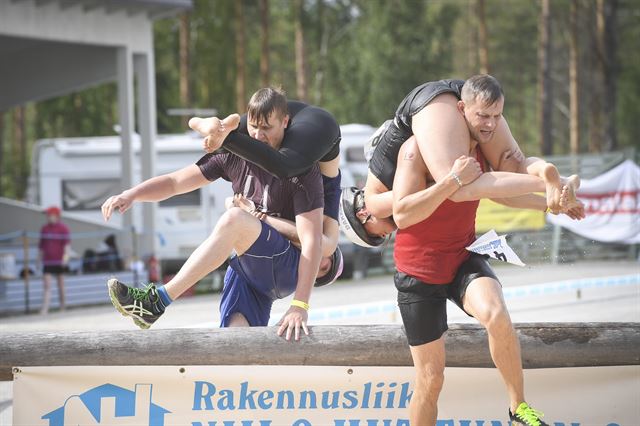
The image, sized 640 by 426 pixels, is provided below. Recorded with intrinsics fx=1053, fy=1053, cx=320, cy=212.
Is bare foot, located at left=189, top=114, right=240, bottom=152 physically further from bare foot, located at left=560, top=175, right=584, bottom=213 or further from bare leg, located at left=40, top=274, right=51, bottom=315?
bare leg, located at left=40, top=274, right=51, bottom=315

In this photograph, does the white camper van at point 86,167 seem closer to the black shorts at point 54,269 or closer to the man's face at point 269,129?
the black shorts at point 54,269

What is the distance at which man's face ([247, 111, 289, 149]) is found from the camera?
5215mm

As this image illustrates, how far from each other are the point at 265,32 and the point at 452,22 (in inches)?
424

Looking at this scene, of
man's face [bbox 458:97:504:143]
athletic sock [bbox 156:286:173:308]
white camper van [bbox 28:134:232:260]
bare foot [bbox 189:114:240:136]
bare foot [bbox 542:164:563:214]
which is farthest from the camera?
white camper van [bbox 28:134:232:260]

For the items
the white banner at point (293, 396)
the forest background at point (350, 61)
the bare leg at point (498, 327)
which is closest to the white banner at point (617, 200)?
the forest background at point (350, 61)

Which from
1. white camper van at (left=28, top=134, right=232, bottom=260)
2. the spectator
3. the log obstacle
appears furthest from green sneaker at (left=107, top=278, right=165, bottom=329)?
white camper van at (left=28, top=134, right=232, bottom=260)

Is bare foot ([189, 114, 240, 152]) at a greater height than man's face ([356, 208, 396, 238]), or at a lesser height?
greater

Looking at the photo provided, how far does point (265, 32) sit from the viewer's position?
35.1 metres

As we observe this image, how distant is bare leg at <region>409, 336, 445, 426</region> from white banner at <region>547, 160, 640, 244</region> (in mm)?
16679

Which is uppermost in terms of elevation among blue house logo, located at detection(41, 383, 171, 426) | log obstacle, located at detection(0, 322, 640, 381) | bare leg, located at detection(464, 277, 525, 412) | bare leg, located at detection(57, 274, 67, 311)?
bare leg, located at detection(464, 277, 525, 412)

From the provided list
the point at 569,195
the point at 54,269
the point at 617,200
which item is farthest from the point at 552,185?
the point at 617,200

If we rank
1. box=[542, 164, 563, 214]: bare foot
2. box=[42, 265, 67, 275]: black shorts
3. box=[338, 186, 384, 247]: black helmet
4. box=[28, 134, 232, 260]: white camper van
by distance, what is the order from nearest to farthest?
box=[542, 164, 563, 214]: bare foot, box=[338, 186, 384, 247]: black helmet, box=[42, 265, 67, 275]: black shorts, box=[28, 134, 232, 260]: white camper van

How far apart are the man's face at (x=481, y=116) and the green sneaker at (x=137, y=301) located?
1.83 meters

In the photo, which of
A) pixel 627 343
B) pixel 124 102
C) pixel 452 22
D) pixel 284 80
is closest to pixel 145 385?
pixel 627 343
